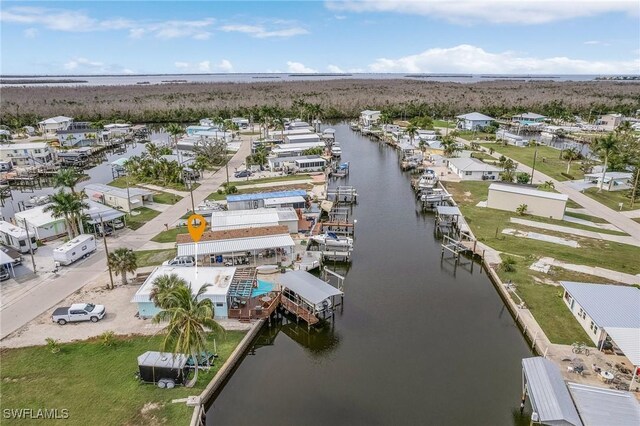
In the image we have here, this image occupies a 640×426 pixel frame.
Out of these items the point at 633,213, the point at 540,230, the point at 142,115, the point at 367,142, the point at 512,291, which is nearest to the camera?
the point at 512,291

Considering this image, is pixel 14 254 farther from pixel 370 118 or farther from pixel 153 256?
pixel 370 118

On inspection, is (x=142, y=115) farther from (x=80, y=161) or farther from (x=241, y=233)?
(x=241, y=233)

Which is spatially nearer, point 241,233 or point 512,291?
point 512,291

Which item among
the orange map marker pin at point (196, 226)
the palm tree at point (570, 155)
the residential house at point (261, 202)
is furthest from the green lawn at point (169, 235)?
the palm tree at point (570, 155)


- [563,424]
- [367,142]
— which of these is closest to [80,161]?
[367,142]

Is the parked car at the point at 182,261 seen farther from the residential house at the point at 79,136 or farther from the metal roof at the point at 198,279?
the residential house at the point at 79,136

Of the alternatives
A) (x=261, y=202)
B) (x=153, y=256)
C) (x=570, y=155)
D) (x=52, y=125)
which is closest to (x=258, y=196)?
(x=261, y=202)

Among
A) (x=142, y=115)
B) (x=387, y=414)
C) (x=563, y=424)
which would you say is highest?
(x=142, y=115)
